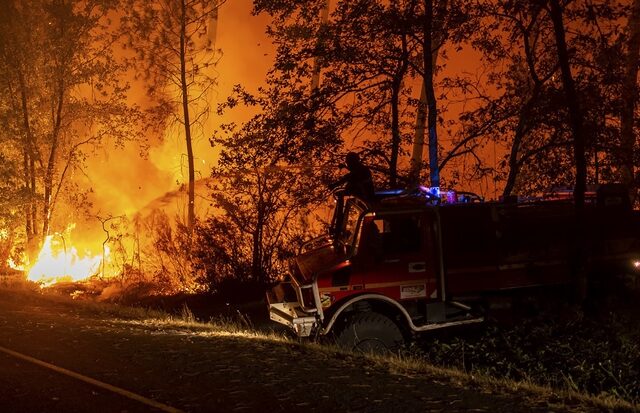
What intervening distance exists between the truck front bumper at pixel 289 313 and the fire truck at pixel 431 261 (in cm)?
2

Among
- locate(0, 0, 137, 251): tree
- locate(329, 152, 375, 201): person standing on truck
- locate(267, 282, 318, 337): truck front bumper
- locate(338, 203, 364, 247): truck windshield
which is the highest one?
locate(0, 0, 137, 251): tree

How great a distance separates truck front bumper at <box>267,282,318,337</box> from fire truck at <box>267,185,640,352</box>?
0.02m

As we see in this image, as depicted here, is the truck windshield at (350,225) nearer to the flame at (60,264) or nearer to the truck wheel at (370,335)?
the truck wheel at (370,335)

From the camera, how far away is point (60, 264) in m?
25.2

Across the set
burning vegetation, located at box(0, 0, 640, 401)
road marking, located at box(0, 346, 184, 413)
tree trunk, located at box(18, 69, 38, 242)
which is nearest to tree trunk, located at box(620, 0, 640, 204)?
burning vegetation, located at box(0, 0, 640, 401)

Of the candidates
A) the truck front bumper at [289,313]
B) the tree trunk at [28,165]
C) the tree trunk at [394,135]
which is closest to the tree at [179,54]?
the tree trunk at [28,165]

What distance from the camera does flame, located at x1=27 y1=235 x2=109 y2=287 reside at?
24547 mm

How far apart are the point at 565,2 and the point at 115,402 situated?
10.5 meters

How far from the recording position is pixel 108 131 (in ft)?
82.3

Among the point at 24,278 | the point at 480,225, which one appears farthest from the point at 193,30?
the point at 480,225

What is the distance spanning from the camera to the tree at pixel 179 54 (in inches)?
872

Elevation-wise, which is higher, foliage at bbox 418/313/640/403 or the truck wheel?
the truck wheel

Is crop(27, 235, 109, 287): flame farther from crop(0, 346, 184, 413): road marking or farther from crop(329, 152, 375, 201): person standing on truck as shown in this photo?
crop(329, 152, 375, 201): person standing on truck

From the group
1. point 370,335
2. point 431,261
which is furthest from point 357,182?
point 370,335
